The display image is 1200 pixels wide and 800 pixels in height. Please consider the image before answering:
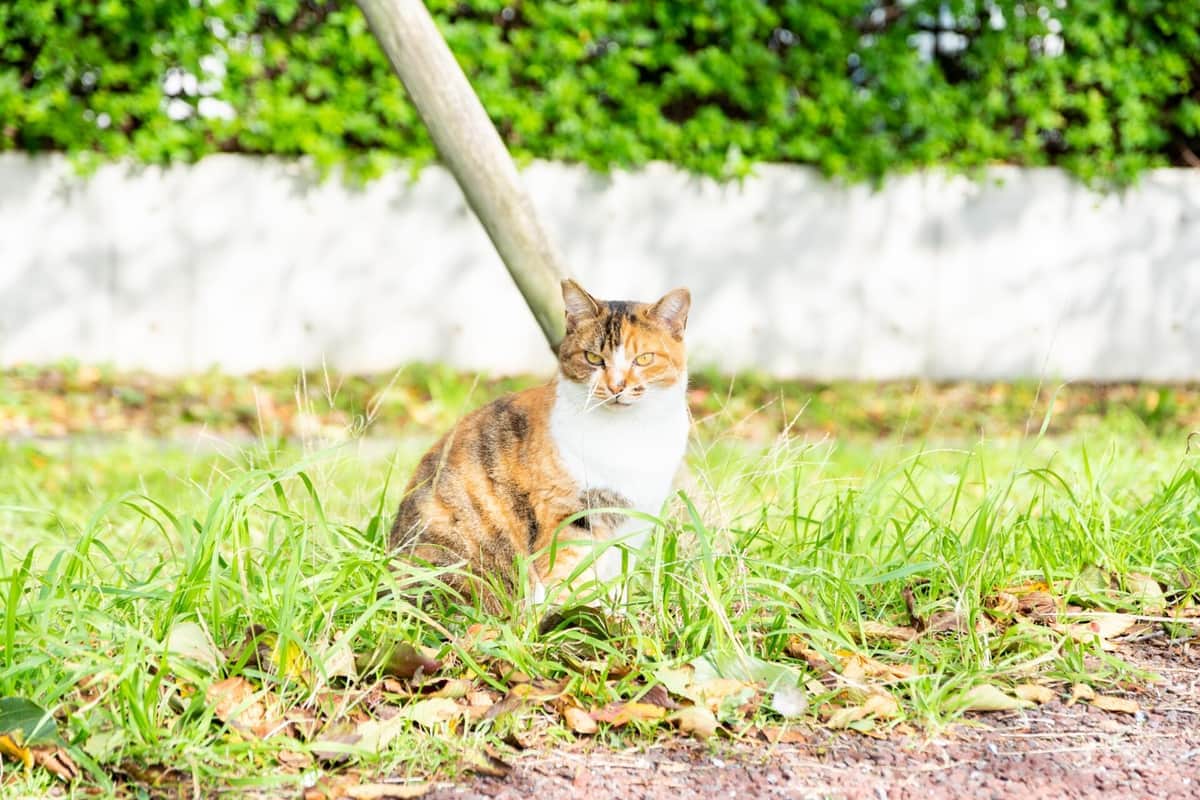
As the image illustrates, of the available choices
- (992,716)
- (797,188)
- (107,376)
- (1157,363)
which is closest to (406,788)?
(992,716)

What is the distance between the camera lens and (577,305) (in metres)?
3.05

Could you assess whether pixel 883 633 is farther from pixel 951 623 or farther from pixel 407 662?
pixel 407 662

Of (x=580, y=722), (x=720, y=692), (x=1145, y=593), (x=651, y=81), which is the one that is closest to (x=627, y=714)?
(x=580, y=722)

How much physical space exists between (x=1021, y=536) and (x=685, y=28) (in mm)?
5149

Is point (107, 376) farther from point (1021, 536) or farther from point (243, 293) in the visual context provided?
point (1021, 536)

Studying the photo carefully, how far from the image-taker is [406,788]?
6.58 feet

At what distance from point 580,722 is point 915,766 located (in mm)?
602

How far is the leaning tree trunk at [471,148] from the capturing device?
3402 millimetres

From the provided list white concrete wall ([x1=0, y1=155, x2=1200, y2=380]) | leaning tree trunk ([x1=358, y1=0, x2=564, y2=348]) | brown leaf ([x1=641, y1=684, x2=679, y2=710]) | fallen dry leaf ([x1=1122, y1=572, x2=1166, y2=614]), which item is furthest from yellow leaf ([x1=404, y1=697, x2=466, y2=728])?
white concrete wall ([x1=0, y1=155, x2=1200, y2=380])

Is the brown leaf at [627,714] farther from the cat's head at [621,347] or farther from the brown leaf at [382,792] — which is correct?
the cat's head at [621,347]

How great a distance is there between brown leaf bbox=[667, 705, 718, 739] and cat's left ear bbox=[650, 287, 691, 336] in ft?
3.76

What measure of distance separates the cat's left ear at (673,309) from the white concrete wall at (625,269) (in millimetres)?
4312

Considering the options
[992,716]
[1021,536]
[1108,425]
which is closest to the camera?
[992,716]

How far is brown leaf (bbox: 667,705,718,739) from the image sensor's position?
2.20 m
